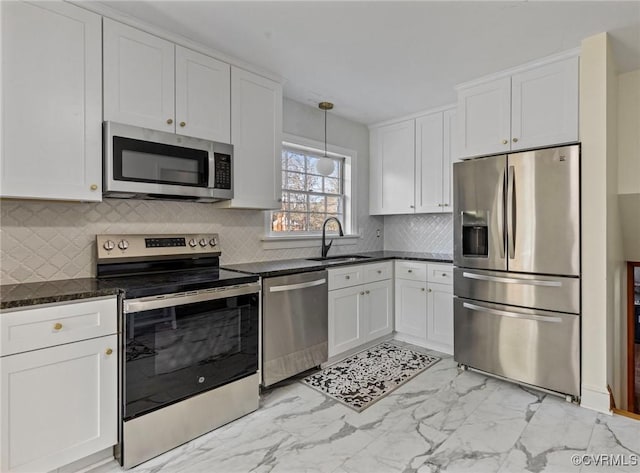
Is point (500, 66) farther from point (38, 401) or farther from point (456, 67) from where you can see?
point (38, 401)

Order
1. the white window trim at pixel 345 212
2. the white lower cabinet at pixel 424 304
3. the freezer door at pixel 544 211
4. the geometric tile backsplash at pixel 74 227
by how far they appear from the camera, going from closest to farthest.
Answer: the geometric tile backsplash at pixel 74 227, the freezer door at pixel 544 211, the white window trim at pixel 345 212, the white lower cabinet at pixel 424 304

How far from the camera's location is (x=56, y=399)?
1.61 meters

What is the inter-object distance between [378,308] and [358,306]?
349 mm

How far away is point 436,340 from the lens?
3480 millimetres

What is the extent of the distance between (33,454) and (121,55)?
2.14 m

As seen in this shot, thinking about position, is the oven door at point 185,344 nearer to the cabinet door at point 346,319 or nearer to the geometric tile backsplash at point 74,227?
the geometric tile backsplash at point 74,227

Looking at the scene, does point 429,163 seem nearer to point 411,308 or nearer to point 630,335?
point 411,308

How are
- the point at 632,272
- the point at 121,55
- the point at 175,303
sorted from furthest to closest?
the point at 632,272, the point at 121,55, the point at 175,303

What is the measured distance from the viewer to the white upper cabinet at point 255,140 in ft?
8.73

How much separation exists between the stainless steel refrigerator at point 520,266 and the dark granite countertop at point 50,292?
8.60ft

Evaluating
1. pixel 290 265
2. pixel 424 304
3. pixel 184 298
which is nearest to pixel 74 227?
pixel 184 298

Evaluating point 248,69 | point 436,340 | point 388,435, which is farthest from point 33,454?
point 436,340

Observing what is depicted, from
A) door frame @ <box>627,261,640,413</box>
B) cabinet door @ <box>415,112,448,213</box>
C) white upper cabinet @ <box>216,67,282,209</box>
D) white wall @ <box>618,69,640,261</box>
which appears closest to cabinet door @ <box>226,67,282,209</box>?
white upper cabinet @ <box>216,67,282,209</box>

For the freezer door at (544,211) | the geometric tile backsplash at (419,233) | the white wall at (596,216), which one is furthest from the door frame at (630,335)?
the geometric tile backsplash at (419,233)
